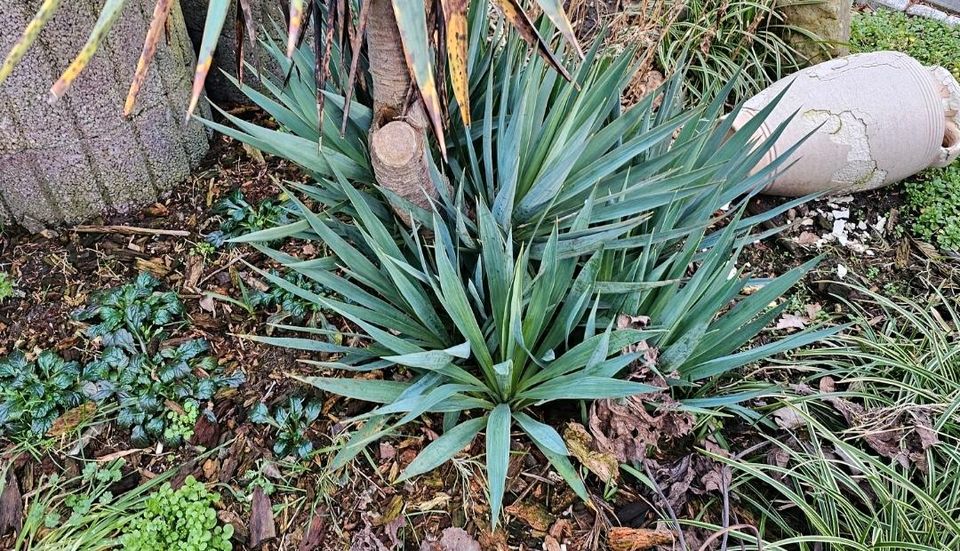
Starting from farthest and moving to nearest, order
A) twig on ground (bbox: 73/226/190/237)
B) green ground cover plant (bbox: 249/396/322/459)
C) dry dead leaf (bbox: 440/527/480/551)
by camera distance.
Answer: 1. twig on ground (bbox: 73/226/190/237)
2. green ground cover plant (bbox: 249/396/322/459)
3. dry dead leaf (bbox: 440/527/480/551)

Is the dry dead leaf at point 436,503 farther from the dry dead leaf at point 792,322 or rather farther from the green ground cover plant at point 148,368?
the dry dead leaf at point 792,322

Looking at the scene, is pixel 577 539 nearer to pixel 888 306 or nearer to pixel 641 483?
pixel 641 483

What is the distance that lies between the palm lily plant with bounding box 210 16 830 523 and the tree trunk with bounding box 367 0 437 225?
0.05 meters

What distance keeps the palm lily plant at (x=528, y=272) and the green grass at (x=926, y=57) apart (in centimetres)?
121

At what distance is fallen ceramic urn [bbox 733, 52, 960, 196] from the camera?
7.64 ft

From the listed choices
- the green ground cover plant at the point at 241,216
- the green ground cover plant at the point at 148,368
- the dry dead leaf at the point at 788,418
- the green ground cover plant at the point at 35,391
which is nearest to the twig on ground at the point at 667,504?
the dry dead leaf at the point at 788,418

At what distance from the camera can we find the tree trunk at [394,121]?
1.35 metres

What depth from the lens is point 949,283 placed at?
221cm

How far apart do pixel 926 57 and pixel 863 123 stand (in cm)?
121

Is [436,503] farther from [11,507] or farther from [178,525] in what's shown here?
[11,507]

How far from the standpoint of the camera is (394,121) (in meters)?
1.40

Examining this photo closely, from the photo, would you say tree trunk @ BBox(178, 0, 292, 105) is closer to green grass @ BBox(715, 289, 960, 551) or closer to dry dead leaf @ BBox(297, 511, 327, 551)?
dry dead leaf @ BBox(297, 511, 327, 551)

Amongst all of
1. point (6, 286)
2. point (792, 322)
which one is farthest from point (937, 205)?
point (6, 286)

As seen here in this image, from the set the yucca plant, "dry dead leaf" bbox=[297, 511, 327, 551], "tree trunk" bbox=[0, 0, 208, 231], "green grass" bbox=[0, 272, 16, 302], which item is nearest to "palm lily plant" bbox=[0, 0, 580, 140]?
the yucca plant
